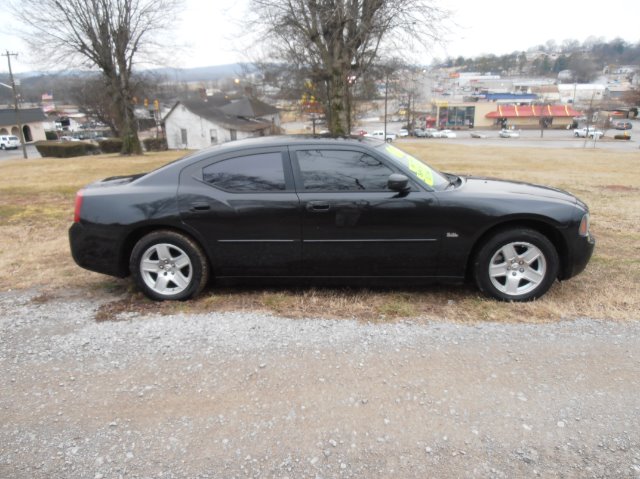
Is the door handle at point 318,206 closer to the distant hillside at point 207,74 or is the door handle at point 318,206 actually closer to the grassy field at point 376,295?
the grassy field at point 376,295

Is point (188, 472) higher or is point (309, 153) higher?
point (309, 153)

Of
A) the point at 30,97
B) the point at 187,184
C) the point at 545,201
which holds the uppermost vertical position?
the point at 30,97

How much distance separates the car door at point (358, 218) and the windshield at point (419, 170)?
13 cm

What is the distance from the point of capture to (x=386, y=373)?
9.35 ft

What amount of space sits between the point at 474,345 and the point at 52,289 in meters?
3.92

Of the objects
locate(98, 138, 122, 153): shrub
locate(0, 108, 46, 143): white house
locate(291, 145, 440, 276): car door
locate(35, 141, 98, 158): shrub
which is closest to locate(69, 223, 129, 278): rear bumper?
locate(291, 145, 440, 276): car door

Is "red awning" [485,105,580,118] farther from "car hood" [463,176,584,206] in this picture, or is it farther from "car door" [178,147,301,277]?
"car door" [178,147,301,277]

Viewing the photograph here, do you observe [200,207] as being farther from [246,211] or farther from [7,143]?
[7,143]

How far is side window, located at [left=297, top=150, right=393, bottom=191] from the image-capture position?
152 inches

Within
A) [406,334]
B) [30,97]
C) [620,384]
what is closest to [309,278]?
[406,334]

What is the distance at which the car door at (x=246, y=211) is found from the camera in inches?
152

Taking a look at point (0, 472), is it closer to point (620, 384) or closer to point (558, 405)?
point (558, 405)

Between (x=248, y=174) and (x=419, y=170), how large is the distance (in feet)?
5.07

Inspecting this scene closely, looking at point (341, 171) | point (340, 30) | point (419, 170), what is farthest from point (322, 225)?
point (340, 30)
